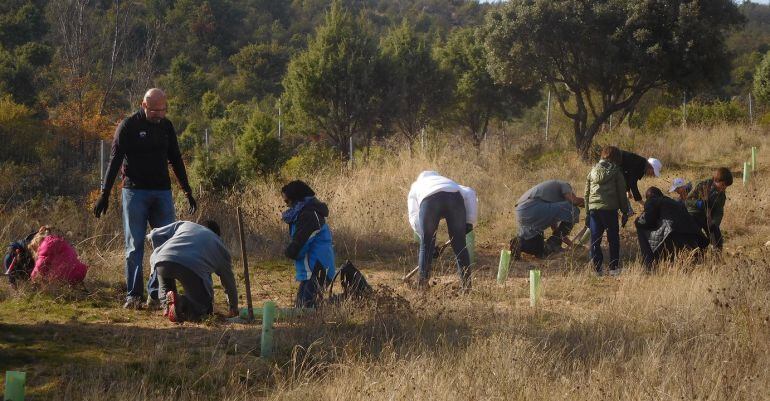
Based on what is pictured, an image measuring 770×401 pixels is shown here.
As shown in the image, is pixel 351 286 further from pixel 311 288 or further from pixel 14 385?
pixel 14 385

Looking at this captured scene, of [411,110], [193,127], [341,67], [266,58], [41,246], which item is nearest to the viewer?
[41,246]

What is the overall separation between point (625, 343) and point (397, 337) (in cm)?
152

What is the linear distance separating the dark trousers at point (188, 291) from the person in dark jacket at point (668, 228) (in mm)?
4465

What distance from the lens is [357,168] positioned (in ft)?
50.8

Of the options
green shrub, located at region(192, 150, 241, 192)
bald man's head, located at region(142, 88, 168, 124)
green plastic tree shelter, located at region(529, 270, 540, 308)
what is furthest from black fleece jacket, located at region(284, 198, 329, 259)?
green shrub, located at region(192, 150, 241, 192)

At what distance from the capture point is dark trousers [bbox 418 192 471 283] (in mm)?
7633

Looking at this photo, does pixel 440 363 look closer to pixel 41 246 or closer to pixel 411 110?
pixel 41 246

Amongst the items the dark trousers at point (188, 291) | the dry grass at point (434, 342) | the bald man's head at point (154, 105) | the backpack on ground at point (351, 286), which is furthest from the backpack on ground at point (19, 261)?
the backpack on ground at point (351, 286)

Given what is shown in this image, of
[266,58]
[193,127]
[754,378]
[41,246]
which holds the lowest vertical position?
[754,378]

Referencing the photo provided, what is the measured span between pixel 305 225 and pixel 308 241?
0.47 feet

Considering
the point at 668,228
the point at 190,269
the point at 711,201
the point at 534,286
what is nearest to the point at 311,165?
the point at 711,201

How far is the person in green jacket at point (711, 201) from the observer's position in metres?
8.88

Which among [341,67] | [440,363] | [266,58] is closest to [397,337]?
[440,363]

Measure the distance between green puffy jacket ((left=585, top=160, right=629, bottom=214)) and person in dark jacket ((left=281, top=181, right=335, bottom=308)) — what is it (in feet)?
10.6
